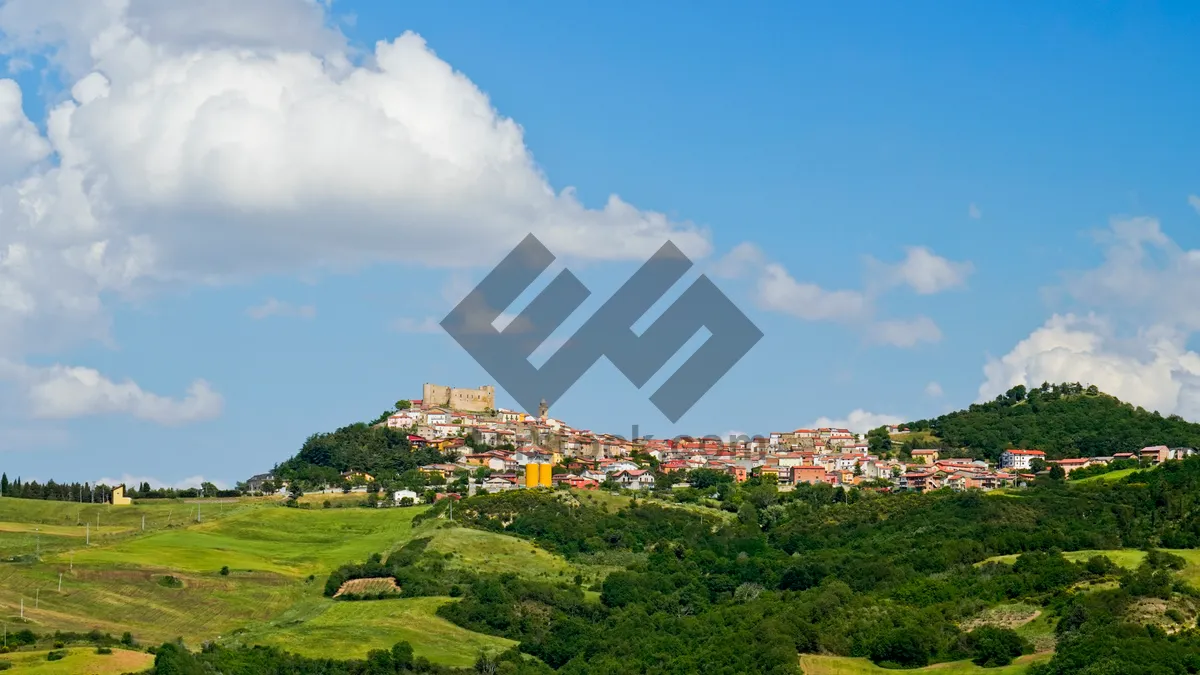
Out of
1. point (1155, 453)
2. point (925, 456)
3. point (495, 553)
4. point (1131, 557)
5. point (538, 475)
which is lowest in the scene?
point (1131, 557)

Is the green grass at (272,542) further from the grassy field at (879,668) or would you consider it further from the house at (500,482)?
the grassy field at (879,668)

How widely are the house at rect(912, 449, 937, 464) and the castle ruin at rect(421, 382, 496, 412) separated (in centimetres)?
4799

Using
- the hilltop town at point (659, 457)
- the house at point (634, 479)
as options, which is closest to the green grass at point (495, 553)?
the hilltop town at point (659, 457)

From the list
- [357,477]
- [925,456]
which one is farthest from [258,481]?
[925,456]

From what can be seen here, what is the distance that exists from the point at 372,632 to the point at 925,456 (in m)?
74.2

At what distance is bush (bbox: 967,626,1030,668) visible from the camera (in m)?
57.1

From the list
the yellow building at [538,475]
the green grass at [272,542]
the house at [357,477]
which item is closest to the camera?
the green grass at [272,542]

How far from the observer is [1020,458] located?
129 metres

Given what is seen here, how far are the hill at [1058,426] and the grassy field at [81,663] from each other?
86.4 m

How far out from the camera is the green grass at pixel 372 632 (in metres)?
71.1

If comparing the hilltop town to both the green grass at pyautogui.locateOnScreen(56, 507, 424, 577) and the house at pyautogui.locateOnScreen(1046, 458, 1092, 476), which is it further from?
the green grass at pyautogui.locateOnScreen(56, 507, 424, 577)

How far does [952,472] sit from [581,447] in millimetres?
40744

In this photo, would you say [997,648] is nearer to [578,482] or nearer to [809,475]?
[809,475]

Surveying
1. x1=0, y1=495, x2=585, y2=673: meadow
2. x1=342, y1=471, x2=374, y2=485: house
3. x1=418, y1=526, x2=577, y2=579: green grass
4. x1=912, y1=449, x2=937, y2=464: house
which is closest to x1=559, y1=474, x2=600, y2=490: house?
x1=342, y1=471, x2=374, y2=485: house
